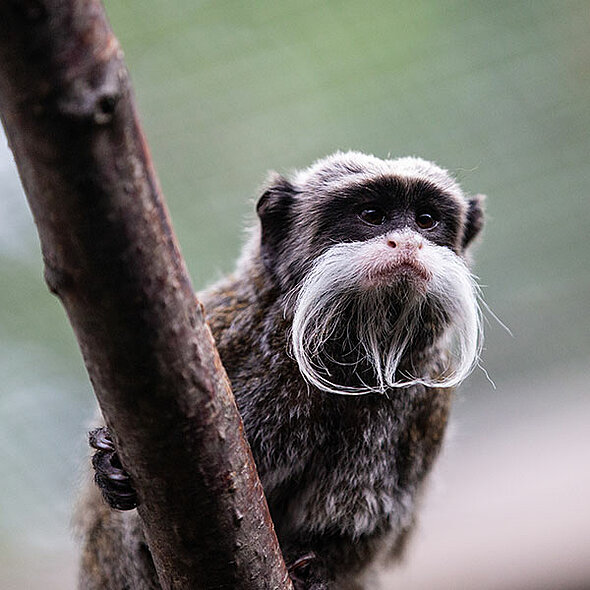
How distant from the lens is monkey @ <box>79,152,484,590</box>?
2.42 meters

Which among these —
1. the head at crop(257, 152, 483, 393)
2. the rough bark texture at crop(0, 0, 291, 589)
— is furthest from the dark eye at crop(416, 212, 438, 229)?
the rough bark texture at crop(0, 0, 291, 589)

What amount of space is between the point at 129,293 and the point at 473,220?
1.65m

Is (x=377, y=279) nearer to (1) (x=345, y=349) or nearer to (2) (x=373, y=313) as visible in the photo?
(2) (x=373, y=313)

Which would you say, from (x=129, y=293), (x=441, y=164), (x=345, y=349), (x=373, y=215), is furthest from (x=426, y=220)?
(x=441, y=164)

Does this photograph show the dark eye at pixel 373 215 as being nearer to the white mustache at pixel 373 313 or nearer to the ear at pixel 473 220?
the white mustache at pixel 373 313

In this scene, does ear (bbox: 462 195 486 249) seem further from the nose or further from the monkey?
the nose

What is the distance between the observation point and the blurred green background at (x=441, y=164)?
4.36m

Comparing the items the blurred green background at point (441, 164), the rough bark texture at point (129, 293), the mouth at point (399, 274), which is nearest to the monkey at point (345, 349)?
the mouth at point (399, 274)

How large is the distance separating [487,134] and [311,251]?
116 inches

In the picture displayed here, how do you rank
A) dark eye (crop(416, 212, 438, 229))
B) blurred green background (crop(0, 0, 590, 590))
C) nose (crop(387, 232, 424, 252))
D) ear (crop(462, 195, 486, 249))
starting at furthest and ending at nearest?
blurred green background (crop(0, 0, 590, 590)) < ear (crop(462, 195, 486, 249)) < dark eye (crop(416, 212, 438, 229)) < nose (crop(387, 232, 424, 252))

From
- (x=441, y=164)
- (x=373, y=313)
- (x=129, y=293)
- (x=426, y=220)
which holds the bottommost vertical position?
(x=129, y=293)

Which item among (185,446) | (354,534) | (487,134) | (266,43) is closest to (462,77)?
(487,134)

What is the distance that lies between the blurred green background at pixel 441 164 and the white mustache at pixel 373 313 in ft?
5.94

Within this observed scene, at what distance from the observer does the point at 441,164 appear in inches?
188
